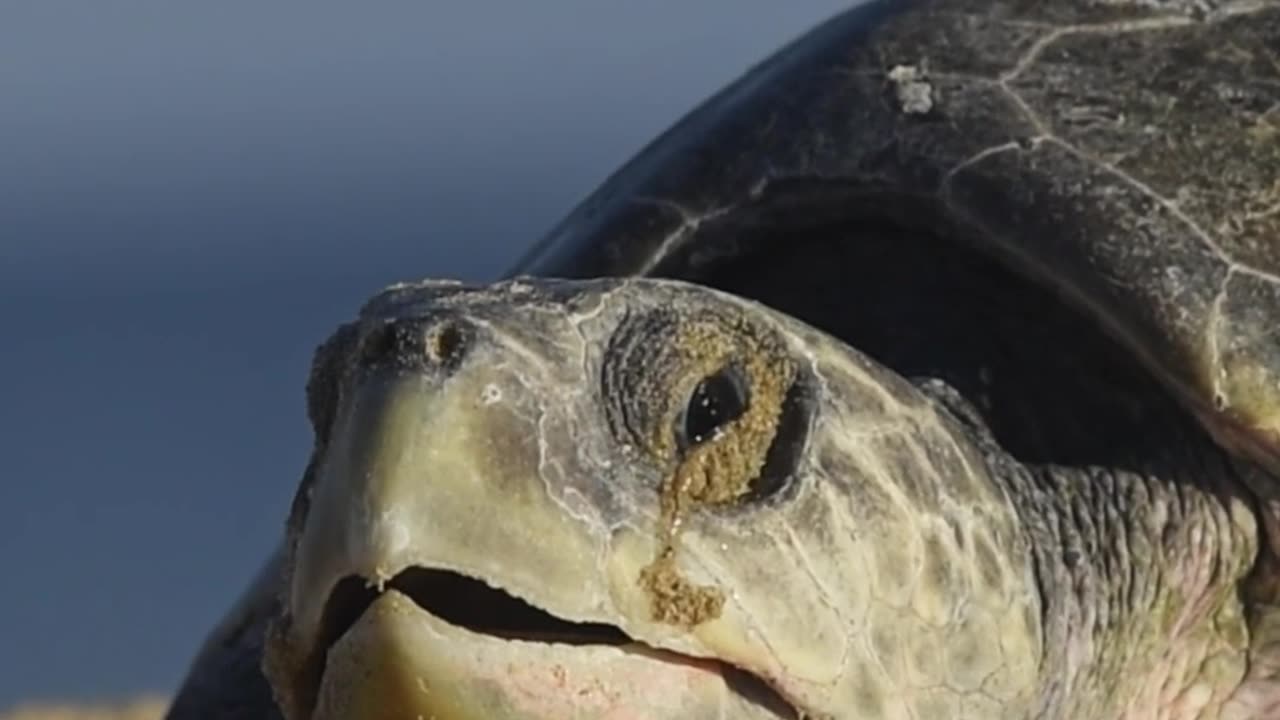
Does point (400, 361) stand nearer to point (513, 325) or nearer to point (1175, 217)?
point (513, 325)

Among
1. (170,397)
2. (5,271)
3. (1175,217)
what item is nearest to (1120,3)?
(1175,217)

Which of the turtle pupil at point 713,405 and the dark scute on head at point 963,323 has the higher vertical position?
the turtle pupil at point 713,405

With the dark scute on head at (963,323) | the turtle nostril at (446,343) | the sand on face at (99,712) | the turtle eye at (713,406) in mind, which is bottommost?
the sand on face at (99,712)

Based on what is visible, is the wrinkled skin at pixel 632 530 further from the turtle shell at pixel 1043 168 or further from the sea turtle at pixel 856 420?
the turtle shell at pixel 1043 168

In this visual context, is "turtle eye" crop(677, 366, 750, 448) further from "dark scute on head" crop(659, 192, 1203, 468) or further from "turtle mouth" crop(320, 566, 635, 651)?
"dark scute on head" crop(659, 192, 1203, 468)

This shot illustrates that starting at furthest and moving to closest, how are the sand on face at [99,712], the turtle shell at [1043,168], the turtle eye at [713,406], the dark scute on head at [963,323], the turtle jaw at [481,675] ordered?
the sand on face at [99,712] → the dark scute on head at [963,323] → the turtle shell at [1043,168] → the turtle eye at [713,406] → the turtle jaw at [481,675]

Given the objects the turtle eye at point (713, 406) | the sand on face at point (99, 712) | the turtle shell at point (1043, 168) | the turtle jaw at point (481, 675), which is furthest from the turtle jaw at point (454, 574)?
the sand on face at point (99, 712)
